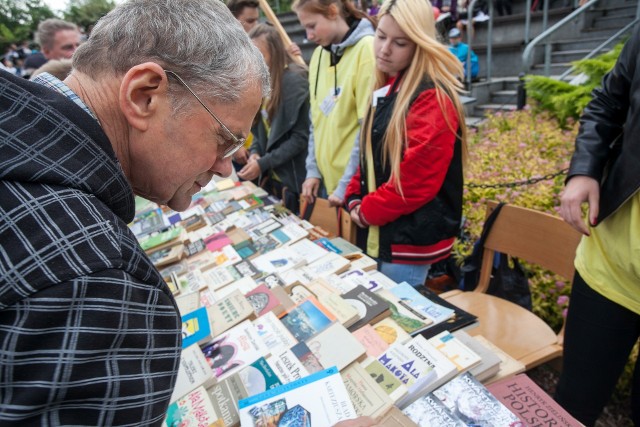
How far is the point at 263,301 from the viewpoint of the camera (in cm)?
119

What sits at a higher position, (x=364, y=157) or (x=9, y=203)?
(x=9, y=203)

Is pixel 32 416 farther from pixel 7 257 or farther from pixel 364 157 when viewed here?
pixel 364 157

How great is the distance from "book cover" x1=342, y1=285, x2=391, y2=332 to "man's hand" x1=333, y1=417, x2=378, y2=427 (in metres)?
0.38

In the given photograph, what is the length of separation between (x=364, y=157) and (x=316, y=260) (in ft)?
2.00

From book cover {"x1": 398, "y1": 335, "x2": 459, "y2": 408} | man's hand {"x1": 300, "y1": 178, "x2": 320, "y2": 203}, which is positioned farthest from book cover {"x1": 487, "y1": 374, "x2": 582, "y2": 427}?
man's hand {"x1": 300, "y1": 178, "x2": 320, "y2": 203}

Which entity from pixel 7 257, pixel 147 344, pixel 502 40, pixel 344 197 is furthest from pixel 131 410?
pixel 502 40

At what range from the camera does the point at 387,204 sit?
5.45 ft

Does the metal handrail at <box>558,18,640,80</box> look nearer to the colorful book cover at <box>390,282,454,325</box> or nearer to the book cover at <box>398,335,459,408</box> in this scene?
the colorful book cover at <box>390,282,454,325</box>

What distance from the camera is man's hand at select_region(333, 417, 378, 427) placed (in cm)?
69

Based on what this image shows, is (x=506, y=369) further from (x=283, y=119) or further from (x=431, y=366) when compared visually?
(x=283, y=119)

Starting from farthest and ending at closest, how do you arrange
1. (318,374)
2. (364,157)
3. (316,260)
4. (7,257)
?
1. (364,157)
2. (316,260)
3. (318,374)
4. (7,257)

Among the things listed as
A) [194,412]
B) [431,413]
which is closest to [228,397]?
[194,412]

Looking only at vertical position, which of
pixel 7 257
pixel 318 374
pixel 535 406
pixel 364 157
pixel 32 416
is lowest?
pixel 535 406

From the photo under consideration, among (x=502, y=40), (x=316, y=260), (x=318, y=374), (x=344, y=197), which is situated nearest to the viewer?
(x=318, y=374)
